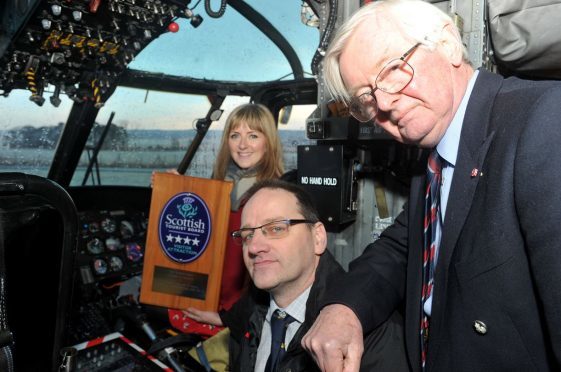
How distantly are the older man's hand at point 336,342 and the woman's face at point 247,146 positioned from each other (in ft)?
5.29

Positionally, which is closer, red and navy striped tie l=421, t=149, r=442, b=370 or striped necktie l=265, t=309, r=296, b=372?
red and navy striped tie l=421, t=149, r=442, b=370

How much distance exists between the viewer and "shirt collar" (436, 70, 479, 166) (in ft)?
3.41

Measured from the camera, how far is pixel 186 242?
241cm

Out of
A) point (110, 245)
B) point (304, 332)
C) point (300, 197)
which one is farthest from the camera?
point (110, 245)

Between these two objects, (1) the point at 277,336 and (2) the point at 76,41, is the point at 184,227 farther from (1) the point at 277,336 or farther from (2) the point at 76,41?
(2) the point at 76,41

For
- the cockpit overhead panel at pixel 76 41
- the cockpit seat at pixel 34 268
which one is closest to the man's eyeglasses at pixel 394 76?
the cockpit seat at pixel 34 268

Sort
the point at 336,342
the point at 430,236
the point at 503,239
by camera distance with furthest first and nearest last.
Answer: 1. the point at 430,236
2. the point at 336,342
3. the point at 503,239

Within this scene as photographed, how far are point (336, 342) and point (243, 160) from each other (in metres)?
1.76

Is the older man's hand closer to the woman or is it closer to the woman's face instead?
the woman

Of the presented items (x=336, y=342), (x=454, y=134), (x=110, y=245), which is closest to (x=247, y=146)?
(x=454, y=134)

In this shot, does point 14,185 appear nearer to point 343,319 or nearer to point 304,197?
point 343,319

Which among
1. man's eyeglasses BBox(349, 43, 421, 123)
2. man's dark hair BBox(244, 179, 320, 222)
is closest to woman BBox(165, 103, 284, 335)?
man's dark hair BBox(244, 179, 320, 222)

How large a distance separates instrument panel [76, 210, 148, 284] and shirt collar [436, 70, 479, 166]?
3406mm

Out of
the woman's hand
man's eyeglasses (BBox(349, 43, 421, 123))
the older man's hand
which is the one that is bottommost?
the woman's hand
